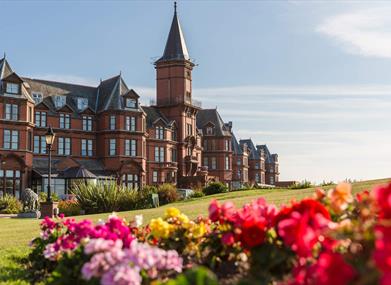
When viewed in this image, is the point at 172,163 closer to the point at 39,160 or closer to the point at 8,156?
the point at 39,160

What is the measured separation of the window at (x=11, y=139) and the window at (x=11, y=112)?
135 centimetres

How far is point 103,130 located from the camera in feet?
188

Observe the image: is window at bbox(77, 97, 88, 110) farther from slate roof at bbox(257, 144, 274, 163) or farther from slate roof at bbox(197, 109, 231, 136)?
slate roof at bbox(257, 144, 274, 163)

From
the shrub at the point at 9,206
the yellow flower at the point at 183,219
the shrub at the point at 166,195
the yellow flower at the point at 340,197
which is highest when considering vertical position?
the yellow flower at the point at 340,197

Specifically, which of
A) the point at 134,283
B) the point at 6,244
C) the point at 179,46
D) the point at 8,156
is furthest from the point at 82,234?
the point at 179,46

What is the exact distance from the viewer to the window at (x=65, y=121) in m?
55.3

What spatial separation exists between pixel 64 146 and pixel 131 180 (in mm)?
8342

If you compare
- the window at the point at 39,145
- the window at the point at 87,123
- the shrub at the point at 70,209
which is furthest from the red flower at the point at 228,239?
the window at the point at 87,123

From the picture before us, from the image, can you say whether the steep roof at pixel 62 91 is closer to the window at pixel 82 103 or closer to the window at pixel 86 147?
the window at pixel 82 103

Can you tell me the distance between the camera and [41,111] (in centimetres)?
5366

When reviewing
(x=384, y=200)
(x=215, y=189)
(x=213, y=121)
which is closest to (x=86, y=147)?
(x=215, y=189)

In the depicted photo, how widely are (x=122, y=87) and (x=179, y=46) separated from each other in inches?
525

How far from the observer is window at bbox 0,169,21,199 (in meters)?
47.7

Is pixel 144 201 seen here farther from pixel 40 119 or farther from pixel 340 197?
pixel 340 197
